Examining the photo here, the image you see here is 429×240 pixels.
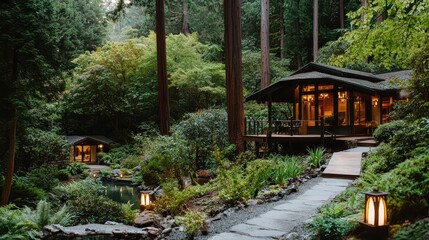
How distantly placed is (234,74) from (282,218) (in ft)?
34.1

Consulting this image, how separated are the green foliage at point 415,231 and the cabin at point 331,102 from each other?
12.9 metres

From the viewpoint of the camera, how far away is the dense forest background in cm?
1270

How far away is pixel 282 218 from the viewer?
6.87m

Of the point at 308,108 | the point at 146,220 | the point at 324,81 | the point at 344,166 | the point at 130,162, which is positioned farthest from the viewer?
the point at 130,162

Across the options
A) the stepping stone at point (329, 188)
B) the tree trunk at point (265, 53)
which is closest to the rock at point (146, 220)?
the stepping stone at point (329, 188)

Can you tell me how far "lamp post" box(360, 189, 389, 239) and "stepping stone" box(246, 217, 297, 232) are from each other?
162cm

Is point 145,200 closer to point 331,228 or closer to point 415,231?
point 331,228

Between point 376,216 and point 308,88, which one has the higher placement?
point 308,88

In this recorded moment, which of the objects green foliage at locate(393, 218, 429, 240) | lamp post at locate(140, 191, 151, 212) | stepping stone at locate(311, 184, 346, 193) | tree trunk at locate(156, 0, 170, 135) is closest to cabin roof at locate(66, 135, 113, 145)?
tree trunk at locate(156, 0, 170, 135)

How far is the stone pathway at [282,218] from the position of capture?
5988 mm

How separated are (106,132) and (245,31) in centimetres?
1722

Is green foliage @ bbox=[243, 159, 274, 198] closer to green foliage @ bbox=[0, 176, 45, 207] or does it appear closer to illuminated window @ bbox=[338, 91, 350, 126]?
green foliage @ bbox=[0, 176, 45, 207]

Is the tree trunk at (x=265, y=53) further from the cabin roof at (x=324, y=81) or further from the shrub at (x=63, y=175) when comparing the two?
the shrub at (x=63, y=175)

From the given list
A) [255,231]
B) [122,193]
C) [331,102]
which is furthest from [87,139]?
[255,231]
